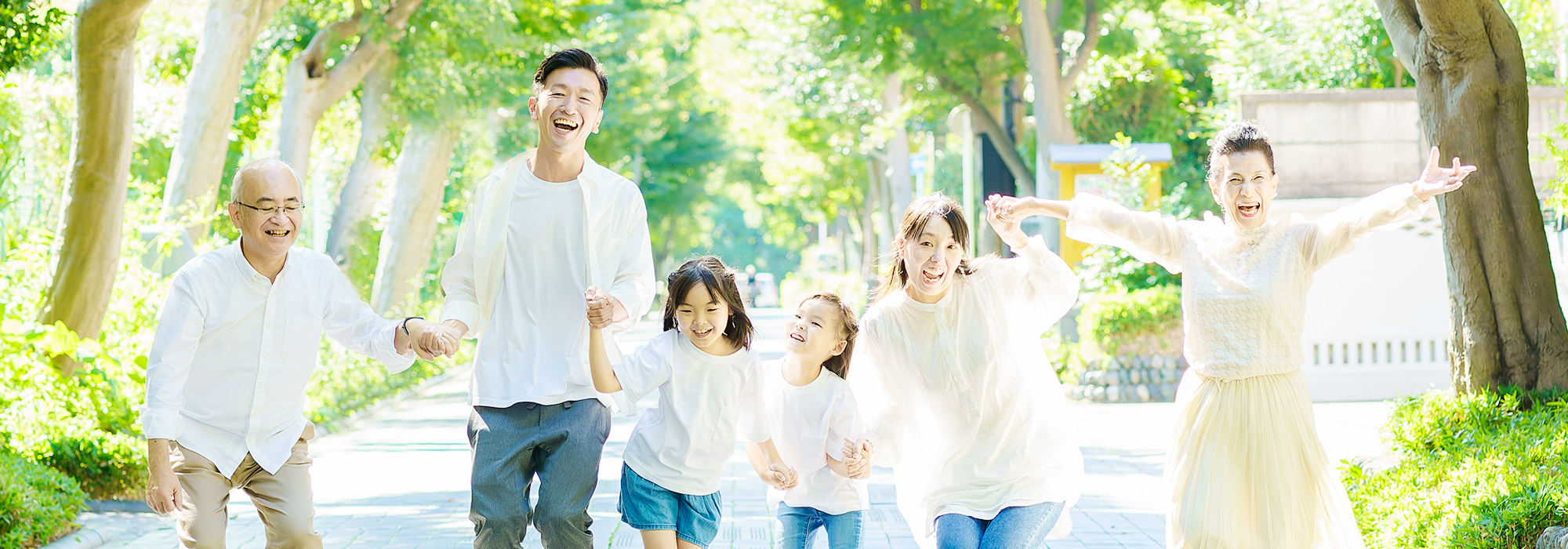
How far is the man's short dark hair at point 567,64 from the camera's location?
3.99m

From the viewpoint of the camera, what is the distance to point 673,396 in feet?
13.2

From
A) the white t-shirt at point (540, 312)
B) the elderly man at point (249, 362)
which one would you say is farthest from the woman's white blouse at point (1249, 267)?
the elderly man at point (249, 362)

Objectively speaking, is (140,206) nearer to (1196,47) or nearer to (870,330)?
(870,330)

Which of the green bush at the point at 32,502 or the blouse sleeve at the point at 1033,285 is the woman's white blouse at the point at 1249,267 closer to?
the blouse sleeve at the point at 1033,285

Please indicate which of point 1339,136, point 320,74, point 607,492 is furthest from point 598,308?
point 1339,136

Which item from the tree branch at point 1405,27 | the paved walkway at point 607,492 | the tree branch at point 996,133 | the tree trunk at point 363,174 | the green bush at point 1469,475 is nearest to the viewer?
the green bush at point 1469,475

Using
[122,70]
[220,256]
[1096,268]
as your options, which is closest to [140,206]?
[122,70]

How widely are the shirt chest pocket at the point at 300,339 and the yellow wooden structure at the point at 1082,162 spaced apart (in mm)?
11115

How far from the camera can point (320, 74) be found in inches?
513

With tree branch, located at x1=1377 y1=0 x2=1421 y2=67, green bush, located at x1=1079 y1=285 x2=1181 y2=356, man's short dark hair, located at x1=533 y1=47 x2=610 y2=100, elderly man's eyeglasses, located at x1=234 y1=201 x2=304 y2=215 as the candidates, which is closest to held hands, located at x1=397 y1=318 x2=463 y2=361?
elderly man's eyeglasses, located at x1=234 y1=201 x2=304 y2=215

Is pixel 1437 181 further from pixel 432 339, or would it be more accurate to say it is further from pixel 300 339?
pixel 300 339

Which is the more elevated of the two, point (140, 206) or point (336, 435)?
point (140, 206)

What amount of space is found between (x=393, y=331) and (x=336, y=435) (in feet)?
27.4

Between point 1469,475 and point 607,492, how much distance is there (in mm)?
4934
